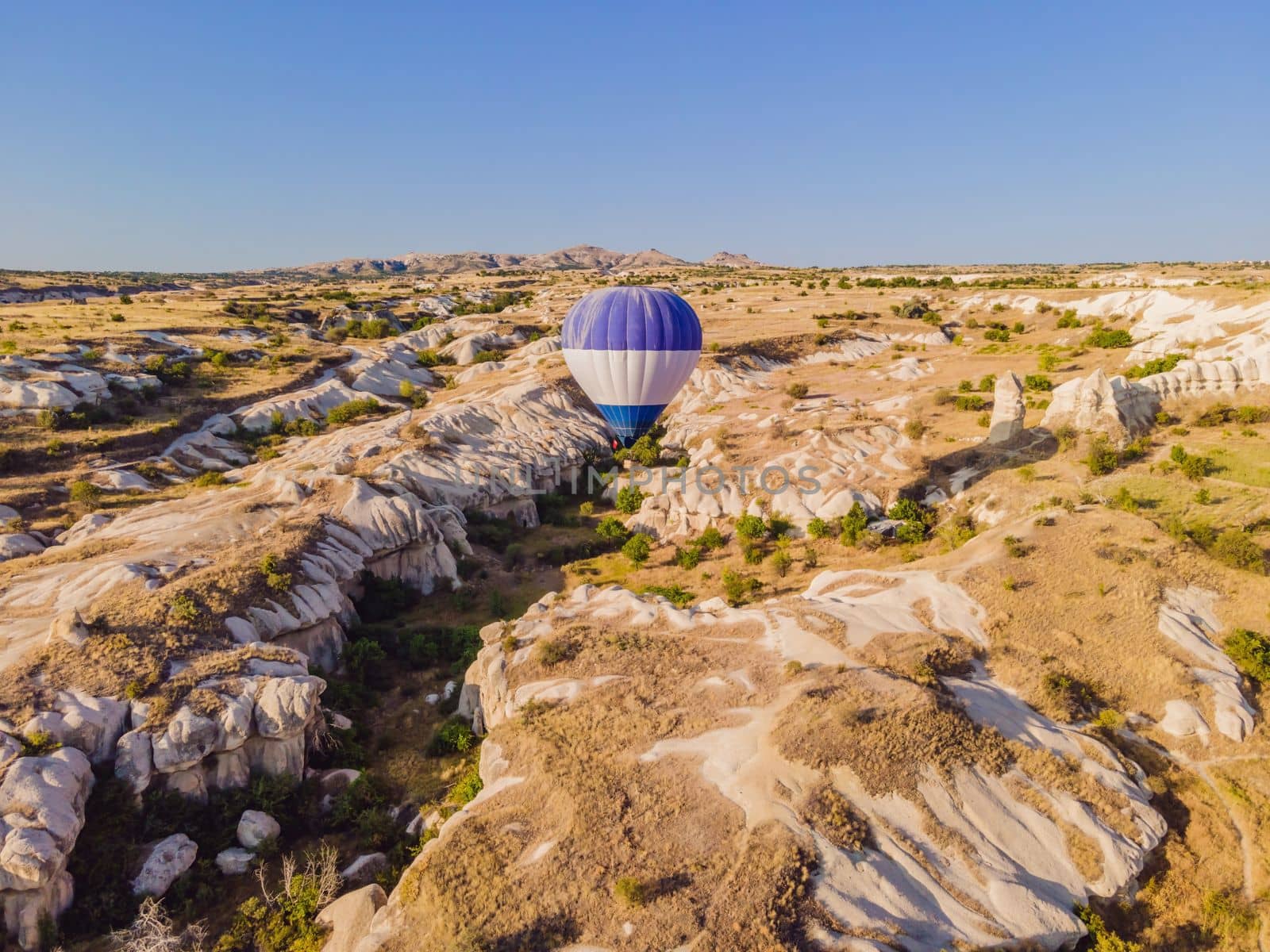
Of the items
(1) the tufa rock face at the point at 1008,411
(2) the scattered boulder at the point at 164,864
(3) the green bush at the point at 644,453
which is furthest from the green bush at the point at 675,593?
(1) the tufa rock face at the point at 1008,411

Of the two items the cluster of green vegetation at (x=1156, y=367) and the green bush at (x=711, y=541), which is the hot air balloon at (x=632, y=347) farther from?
the cluster of green vegetation at (x=1156, y=367)

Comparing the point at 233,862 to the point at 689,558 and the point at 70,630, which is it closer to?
the point at 70,630

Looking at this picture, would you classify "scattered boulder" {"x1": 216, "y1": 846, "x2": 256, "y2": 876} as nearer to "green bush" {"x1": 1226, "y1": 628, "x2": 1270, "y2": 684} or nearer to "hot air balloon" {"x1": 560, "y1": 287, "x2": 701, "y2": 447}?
"hot air balloon" {"x1": 560, "y1": 287, "x2": 701, "y2": 447}

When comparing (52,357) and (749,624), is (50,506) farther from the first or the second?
(749,624)

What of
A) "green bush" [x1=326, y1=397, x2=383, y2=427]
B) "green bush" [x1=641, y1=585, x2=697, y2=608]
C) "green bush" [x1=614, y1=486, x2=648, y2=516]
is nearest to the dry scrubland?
"green bush" [x1=614, y1=486, x2=648, y2=516]

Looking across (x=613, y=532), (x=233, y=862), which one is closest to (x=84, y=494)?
(x=233, y=862)

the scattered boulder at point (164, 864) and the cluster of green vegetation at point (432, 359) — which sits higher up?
the cluster of green vegetation at point (432, 359)
